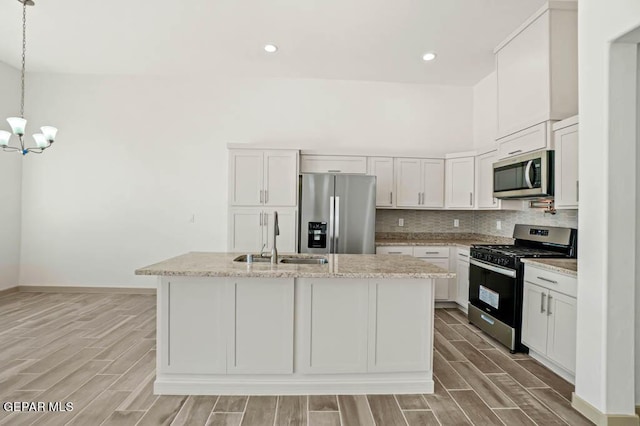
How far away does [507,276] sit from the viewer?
313 centimetres

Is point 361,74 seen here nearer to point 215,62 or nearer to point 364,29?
point 364,29

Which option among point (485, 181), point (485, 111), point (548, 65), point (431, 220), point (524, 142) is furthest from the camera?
point (431, 220)

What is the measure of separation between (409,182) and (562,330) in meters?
2.61

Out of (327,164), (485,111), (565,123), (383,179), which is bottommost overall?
(383,179)

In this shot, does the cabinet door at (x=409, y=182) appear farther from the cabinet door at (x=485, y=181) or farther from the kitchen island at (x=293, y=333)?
the kitchen island at (x=293, y=333)

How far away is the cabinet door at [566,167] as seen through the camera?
2758mm

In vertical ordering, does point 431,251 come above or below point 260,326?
above

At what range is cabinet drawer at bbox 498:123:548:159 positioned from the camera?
3.09 meters

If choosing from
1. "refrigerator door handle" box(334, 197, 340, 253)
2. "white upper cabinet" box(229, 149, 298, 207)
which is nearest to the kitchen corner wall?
"white upper cabinet" box(229, 149, 298, 207)

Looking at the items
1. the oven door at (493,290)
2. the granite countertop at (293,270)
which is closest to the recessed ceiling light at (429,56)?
the oven door at (493,290)

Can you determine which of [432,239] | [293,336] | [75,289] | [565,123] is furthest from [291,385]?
[75,289]

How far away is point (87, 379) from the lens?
8.18ft

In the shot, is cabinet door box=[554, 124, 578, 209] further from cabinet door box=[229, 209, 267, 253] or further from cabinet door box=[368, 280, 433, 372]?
cabinet door box=[229, 209, 267, 253]

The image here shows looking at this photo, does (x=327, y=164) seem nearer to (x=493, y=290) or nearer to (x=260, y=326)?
(x=493, y=290)
